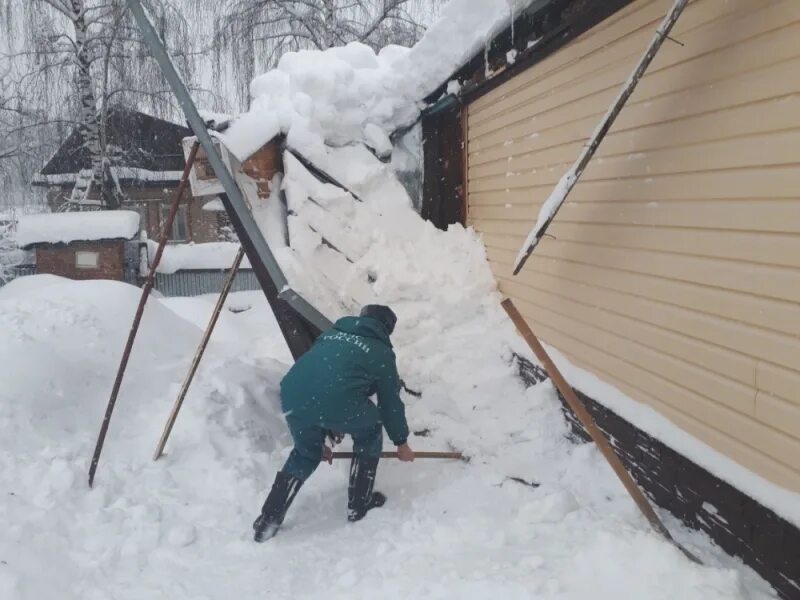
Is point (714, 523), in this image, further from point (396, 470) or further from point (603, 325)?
point (396, 470)

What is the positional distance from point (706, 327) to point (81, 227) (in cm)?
1233

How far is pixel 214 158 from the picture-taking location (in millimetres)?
4441

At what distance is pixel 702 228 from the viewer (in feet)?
9.18

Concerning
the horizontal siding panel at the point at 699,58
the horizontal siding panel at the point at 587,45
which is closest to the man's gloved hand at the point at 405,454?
the horizontal siding panel at the point at 699,58

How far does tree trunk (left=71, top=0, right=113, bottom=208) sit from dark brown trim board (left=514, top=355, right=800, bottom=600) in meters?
14.4

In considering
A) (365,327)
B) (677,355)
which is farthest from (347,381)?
(677,355)

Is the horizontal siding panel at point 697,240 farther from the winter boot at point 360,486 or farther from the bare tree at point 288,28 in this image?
the bare tree at point 288,28

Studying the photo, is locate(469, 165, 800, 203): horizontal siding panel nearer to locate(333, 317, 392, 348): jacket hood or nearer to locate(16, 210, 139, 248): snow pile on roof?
locate(333, 317, 392, 348): jacket hood

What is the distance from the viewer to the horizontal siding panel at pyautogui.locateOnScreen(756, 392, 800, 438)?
2277 millimetres

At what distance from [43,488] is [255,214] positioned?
271 cm

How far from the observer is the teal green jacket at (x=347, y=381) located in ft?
11.7

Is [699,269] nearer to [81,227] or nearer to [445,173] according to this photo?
[445,173]

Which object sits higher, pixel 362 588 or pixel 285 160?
pixel 285 160

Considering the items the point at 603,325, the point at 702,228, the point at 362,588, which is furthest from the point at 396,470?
the point at 702,228
